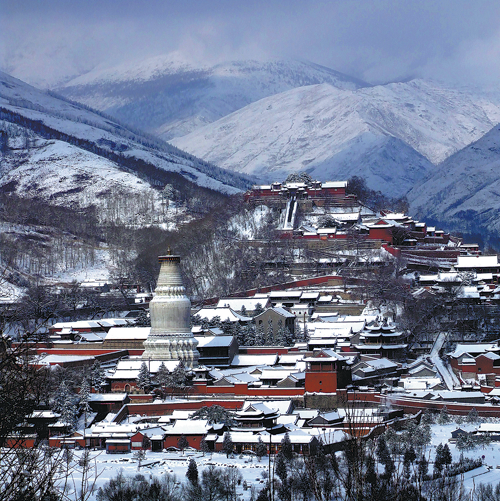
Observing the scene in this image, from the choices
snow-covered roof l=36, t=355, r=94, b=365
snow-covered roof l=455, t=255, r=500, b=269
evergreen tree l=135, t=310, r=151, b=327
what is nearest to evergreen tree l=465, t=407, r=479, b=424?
snow-covered roof l=36, t=355, r=94, b=365

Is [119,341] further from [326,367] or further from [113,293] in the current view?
[113,293]

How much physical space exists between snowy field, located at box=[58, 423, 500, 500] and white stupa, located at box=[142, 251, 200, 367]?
18.0 m

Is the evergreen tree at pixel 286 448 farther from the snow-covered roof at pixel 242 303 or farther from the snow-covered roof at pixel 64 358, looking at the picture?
the snow-covered roof at pixel 242 303

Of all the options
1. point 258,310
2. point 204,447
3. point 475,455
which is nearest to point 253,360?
point 258,310

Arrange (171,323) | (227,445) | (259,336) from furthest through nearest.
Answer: (259,336) → (171,323) → (227,445)

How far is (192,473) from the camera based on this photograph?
4509cm

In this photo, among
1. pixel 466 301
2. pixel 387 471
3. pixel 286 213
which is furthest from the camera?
pixel 286 213

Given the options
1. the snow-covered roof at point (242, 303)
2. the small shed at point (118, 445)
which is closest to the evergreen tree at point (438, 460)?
the small shed at point (118, 445)

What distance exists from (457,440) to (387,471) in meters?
10.8

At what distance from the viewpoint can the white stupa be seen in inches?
2739

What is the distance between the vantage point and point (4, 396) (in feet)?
57.8

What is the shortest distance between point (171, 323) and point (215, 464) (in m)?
23.8

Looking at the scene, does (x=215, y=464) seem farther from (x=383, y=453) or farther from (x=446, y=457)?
(x=446, y=457)

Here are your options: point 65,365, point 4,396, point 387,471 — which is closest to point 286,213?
point 65,365
